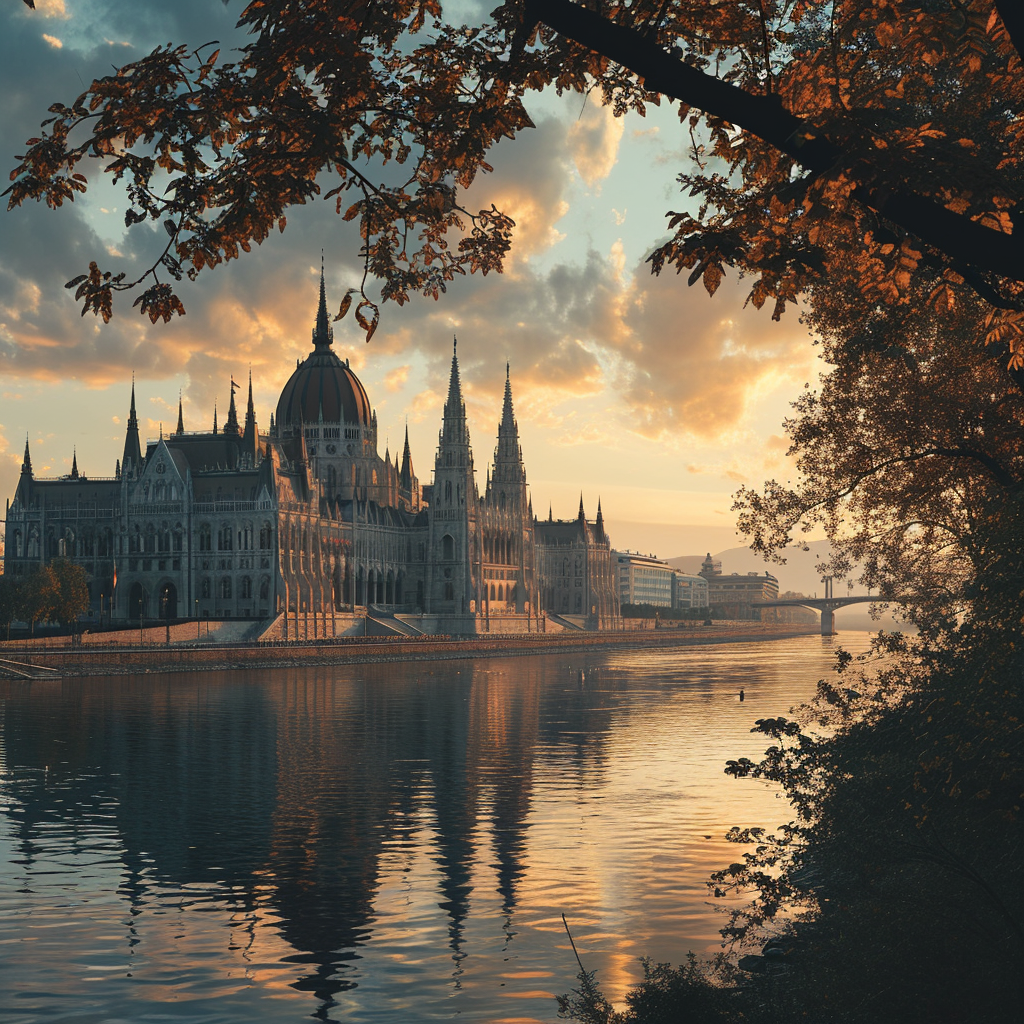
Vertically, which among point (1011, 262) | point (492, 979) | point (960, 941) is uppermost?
point (1011, 262)

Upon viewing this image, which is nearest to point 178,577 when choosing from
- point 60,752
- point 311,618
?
point 311,618

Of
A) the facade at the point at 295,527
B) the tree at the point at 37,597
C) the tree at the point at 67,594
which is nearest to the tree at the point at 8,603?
the tree at the point at 37,597

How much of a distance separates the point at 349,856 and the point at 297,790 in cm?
965

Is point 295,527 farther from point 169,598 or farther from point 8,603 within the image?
point 8,603

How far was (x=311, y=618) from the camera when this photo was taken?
131375 mm

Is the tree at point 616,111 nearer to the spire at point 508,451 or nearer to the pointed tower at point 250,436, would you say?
the pointed tower at point 250,436

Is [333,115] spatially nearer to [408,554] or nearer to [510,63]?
[510,63]

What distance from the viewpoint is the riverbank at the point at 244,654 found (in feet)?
258

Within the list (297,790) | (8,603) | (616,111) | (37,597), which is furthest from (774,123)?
(37,597)

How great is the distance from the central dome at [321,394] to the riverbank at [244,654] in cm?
4801

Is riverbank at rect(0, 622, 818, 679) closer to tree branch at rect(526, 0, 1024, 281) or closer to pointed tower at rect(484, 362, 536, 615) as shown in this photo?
pointed tower at rect(484, 362, 536, 615)

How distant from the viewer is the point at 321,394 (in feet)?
571

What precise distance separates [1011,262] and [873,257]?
1.53 meters

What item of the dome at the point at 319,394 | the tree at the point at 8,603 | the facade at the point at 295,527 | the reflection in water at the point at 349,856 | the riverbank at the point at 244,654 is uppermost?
the dome at the point at 319,394
